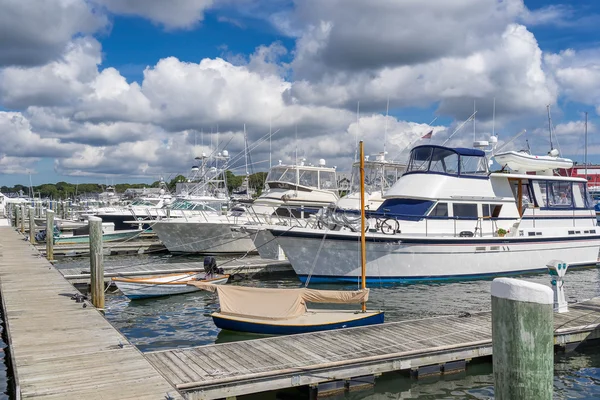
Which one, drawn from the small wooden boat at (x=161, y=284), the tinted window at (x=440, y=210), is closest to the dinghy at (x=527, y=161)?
the tinted window at (x=440, y=210)

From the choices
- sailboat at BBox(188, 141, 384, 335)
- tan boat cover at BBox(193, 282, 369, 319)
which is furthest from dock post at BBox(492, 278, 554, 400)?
tan boat cover at BBox(193, 282, 369, 319)

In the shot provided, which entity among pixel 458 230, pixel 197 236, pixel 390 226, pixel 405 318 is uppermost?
pixel 390 226

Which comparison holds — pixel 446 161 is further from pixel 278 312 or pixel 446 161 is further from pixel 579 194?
pixel 278 312

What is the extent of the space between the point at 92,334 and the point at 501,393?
797cm

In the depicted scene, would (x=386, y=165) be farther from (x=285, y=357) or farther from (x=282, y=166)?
(x=285, y=357)

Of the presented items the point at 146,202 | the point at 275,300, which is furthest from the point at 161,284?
the point at 146,202

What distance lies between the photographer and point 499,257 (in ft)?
66.8

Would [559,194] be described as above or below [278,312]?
above

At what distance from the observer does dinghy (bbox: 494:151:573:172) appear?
2162cm

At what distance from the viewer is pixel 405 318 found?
47.0 ft

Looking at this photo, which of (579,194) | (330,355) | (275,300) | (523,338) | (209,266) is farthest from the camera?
(579,194)

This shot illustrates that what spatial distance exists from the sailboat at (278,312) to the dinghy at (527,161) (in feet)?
40.9

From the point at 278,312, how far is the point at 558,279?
249 inches

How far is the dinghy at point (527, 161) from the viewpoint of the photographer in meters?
21.6
